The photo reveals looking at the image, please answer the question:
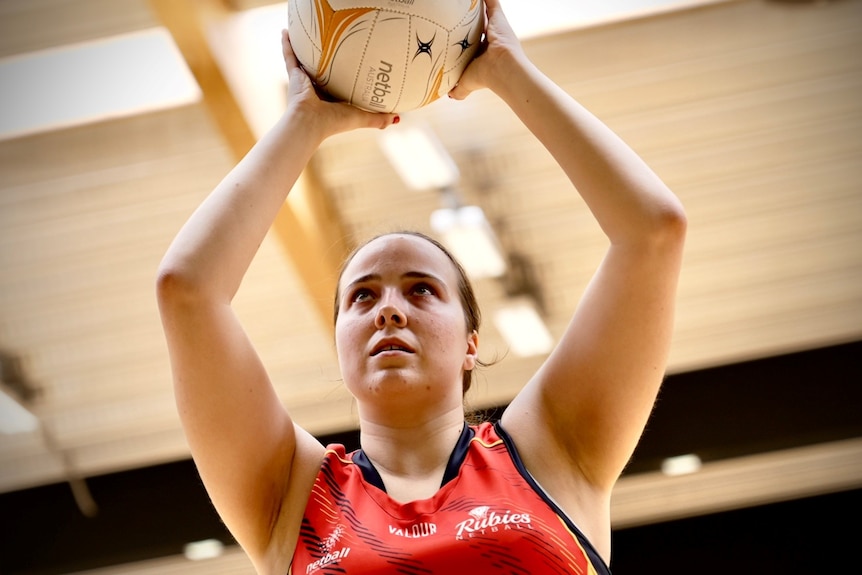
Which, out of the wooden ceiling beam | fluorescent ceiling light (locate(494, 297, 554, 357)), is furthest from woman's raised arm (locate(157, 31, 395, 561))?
fluorescent ceiling light (locate(494, 297, 554, 357))

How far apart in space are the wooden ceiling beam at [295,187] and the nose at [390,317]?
2925 millimetres

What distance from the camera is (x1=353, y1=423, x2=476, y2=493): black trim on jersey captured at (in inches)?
65.7

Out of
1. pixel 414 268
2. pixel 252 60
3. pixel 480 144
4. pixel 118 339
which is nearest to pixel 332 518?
pixel 414 268

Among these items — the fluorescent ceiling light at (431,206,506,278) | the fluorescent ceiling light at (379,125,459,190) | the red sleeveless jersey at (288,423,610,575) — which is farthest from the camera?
the fluorescent ceiling light at (431,206,506,278)

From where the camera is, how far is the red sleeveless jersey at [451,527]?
58.0 inches

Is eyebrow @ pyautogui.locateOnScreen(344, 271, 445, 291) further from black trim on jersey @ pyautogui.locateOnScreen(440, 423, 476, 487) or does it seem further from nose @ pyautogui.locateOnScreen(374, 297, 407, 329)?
black trim on jersey @ pyautogui.locateOnScreen(440, 423, 476, 487)

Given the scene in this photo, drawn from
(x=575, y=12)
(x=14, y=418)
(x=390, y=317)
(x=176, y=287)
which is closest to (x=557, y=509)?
(x=390, y=317)

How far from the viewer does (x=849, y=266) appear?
6.11 meters

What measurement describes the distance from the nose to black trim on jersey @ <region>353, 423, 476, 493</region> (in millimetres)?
226

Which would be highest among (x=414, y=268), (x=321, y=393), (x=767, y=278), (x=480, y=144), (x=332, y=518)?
(x=480, y=144)

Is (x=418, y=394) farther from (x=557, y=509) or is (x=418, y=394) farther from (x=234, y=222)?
(x=234, y=222)

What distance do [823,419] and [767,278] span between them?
2.92ft

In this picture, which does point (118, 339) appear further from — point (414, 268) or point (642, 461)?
point (414, 268)

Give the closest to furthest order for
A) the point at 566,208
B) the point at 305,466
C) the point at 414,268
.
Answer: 1. the point at 305,466
2. the point at 414,268
3. the point at 566,208
